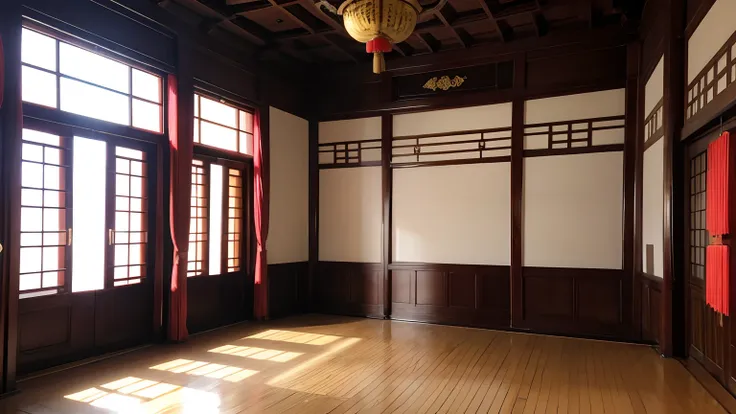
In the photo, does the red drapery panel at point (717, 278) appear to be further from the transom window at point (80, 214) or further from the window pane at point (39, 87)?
the window pane at point (39, 87)

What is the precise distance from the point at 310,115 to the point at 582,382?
4728 mm

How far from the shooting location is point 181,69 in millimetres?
4887

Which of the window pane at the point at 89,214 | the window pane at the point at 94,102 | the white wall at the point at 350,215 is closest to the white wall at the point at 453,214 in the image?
the white wall at the point at 350,215

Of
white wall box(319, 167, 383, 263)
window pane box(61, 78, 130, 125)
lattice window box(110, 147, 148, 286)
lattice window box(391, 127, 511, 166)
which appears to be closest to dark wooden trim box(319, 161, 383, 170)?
white wall box(319, 167, 383, 263)

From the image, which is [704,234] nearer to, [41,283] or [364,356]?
[364,356]

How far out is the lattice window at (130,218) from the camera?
4.39m

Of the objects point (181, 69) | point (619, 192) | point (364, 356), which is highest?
point (181, 69)

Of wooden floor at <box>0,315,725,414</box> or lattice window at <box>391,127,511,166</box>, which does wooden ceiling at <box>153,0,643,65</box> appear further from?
wooden floor at <box>0,315,725,414</box>

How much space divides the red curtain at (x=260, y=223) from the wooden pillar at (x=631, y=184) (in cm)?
398

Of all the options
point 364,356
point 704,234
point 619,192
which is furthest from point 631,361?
point 364,356

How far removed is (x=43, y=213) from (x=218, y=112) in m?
2.25

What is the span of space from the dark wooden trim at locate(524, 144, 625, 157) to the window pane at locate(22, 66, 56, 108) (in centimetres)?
461

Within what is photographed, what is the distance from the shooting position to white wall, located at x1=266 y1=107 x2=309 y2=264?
244 inches

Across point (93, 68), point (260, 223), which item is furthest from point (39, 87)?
point (260, 223)
